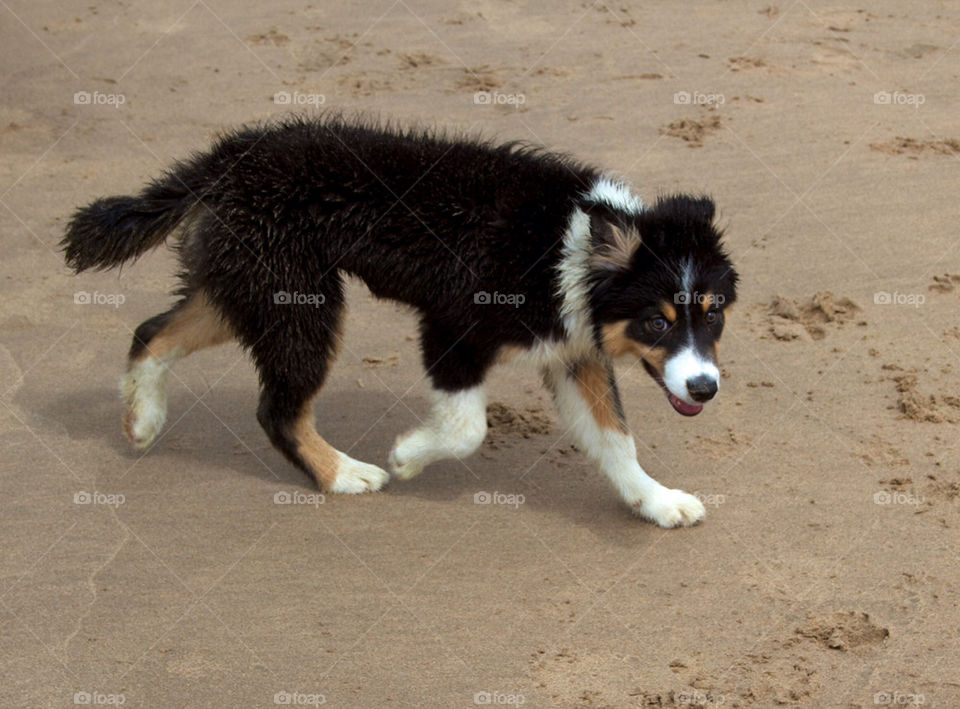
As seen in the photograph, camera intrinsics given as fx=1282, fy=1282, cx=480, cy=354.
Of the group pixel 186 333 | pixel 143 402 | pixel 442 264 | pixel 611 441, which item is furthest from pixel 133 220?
pixel 611 441

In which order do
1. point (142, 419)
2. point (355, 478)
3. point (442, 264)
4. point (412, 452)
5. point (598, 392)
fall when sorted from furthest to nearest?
point (142, 419) < point (355, 478) < point (598, 392) < point (412, 452) < point (442, 264)

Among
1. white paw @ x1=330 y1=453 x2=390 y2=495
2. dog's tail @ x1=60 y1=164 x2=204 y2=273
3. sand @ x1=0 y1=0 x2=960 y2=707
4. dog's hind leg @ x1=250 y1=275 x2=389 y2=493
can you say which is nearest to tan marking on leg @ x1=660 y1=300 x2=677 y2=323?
sand @ x1=0 y1=0 x2=960 y2=707

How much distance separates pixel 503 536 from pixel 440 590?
51cm

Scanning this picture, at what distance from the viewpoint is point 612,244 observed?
17.4 ft

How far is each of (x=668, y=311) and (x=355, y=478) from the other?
1692 mm

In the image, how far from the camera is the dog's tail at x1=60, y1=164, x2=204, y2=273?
5734 mm

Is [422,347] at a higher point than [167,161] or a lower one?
higher

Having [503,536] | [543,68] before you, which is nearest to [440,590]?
[503,536]

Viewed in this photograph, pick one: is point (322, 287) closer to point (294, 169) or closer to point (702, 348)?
point (294, 169)

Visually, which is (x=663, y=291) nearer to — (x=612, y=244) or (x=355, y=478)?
(x=612, y=244)

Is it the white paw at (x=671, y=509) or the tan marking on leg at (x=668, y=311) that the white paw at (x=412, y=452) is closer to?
the white paw at (x=671, y=509)

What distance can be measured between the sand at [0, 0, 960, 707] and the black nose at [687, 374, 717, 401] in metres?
0.77

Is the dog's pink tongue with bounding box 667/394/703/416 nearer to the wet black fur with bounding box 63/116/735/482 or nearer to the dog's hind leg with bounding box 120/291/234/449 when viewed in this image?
the wet black fur with bounding box 63/116/735/482

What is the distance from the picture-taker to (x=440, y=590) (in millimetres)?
5191
